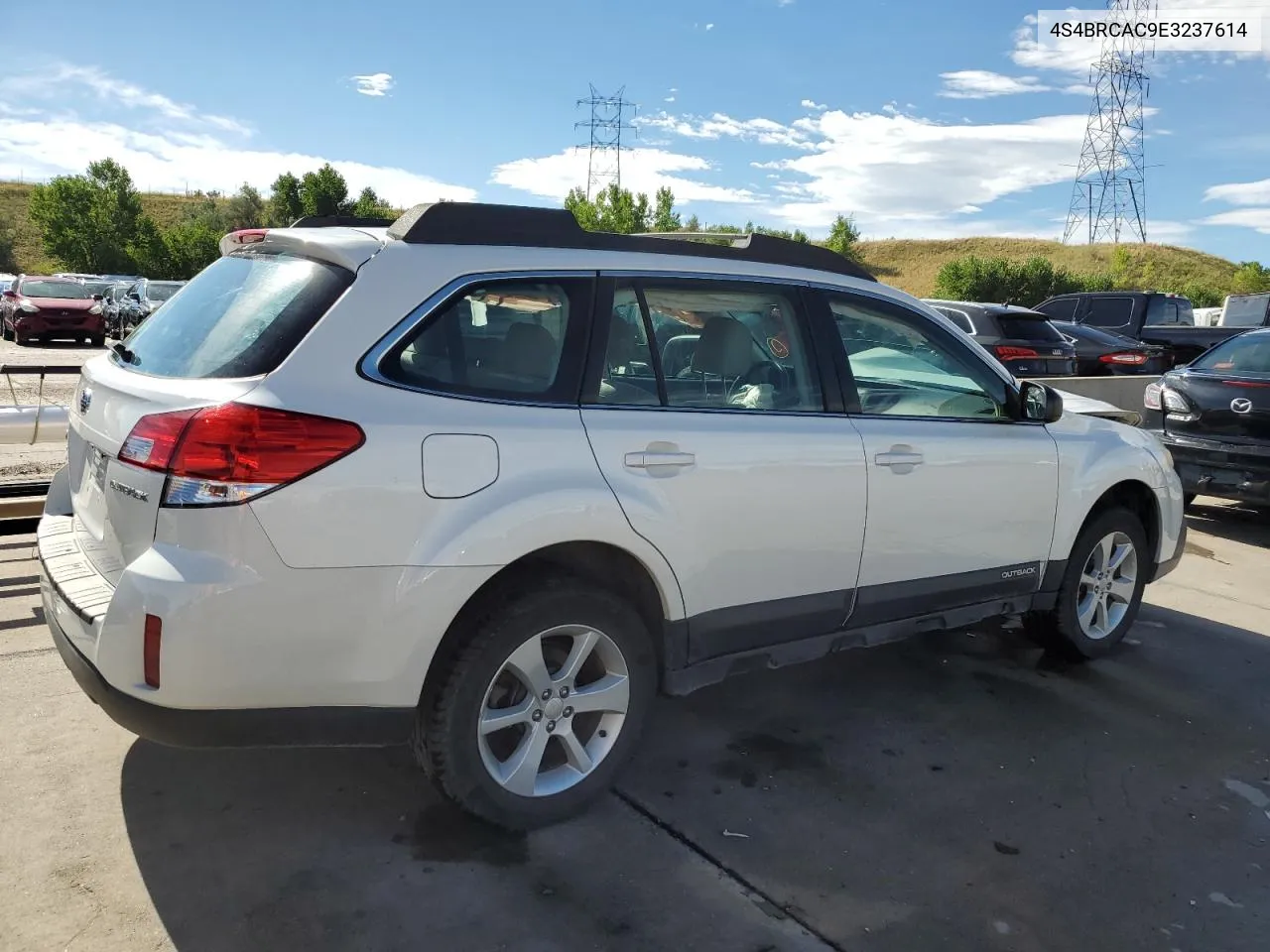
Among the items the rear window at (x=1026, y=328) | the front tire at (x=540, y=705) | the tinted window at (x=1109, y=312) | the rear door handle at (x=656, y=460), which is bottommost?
the front tire at (x=540, y=705)

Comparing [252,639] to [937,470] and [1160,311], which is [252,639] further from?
[1160,311]

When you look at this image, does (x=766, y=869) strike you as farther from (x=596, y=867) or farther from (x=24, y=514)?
(x=24, y=514)

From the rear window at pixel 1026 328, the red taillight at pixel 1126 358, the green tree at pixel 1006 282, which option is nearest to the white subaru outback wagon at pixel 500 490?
the rear window at pixel 1026 328

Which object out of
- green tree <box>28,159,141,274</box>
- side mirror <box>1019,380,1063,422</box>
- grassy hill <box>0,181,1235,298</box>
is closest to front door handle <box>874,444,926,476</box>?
side mirror <box>1019,380,1063,422</box>

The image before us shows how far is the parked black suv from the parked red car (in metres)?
19.8

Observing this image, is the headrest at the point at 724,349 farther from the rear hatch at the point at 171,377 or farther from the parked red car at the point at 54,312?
the parked red car at the point at 54,312

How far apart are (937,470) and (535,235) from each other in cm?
182

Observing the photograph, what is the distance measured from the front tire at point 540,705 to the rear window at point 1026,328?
10619 millimetres

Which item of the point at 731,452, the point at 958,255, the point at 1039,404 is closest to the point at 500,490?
the point at 731,452

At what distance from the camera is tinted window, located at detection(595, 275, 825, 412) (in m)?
3.24

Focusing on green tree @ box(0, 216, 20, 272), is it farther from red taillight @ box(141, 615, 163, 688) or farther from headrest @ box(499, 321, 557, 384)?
red taillight @ box(141, 615, 163, 688)

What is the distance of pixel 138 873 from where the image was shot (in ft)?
9.11

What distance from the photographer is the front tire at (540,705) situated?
2869mm

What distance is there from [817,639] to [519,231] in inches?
72.4
